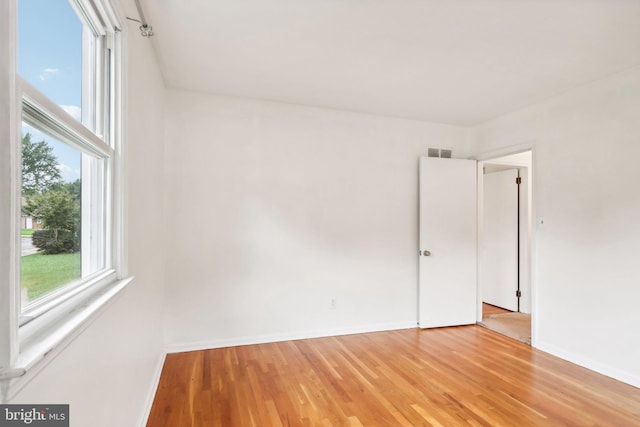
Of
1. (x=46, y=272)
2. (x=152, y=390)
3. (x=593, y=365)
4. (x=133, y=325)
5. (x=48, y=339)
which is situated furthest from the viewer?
(x=593, y=365)

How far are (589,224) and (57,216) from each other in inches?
148

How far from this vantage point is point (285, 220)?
132 inches

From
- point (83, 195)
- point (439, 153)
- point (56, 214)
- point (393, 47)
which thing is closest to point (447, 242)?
point (439, 153)

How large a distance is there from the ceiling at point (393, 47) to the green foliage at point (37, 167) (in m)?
1.41

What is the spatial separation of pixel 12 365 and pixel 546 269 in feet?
12.7

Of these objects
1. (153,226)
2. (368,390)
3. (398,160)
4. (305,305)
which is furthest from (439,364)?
(153,226)

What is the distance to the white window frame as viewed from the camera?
2.02 feet

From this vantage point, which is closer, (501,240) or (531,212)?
(531,212)

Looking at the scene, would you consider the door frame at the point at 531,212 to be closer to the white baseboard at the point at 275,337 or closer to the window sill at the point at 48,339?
the white baseboard at the point at 275,337

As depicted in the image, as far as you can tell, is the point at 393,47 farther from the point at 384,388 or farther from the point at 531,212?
the point at 384,388

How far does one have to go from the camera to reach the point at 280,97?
3.20 m

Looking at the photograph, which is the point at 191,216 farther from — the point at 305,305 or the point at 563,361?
the point at 563,361

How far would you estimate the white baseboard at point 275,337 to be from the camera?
3014 mm

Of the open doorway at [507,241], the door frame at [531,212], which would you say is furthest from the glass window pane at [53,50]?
the open doorway at [507,241]
